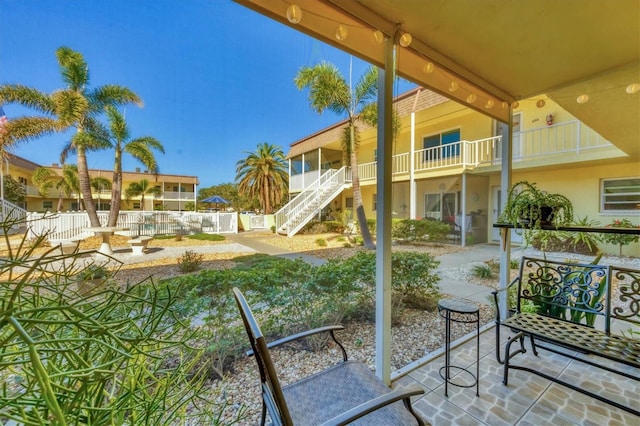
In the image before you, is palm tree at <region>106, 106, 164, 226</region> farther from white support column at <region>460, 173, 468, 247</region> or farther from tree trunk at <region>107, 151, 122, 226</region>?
white support column at <region>460, 173, 468, 247</region>

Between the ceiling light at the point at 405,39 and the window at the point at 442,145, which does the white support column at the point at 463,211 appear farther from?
the ceiling light at the point at 405,39

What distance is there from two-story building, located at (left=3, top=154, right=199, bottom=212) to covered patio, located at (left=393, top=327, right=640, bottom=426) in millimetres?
2551

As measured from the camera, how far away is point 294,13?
4.56ft

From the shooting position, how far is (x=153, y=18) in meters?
1.79

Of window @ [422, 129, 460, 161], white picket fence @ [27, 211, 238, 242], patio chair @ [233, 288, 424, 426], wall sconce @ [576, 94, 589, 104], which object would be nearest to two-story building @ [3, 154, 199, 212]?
white picket fence @ [27, 211, 238, 242]

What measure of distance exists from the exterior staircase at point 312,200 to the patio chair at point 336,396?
19.1ft

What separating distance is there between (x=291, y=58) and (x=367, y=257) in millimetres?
2211

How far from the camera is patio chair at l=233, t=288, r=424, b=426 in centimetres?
97

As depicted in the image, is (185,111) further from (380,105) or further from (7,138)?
(380,105)

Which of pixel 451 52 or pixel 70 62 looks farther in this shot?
pixel 451 52

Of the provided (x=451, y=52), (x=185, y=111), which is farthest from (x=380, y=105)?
(x=185, y=111)

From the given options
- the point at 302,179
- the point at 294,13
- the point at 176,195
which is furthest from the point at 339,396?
the point at 302,179

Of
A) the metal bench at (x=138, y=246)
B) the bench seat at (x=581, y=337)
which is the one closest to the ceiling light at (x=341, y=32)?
the bench seat at (x=581, y=337)

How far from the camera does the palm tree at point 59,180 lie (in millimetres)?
1871
